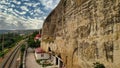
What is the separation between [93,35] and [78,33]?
3.63m

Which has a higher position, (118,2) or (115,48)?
(118,2)

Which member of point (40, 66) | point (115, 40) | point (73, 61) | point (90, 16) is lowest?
point (40, 66)

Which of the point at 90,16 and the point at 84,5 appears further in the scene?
the point at 84,5

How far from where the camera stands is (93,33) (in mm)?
14492

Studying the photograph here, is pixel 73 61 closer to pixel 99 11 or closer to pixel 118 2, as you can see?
pixel 99 11

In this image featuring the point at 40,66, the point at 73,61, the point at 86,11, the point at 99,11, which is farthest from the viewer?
the point at 40,66

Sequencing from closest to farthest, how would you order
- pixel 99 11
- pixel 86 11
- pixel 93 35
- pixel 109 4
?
pixel 109 4
pixel 99 11
pixel 93 35
pixel 86 11

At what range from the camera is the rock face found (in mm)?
11594

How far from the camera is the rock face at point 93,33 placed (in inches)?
456

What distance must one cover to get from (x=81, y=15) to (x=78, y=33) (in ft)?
5.76

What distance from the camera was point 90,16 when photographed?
14.8m

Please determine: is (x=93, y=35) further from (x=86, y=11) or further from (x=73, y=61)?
(x=73, y=61)

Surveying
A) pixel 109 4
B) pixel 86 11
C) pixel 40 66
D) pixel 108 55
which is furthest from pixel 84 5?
pixel 40 66

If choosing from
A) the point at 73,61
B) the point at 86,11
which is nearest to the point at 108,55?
the point at 86,11
